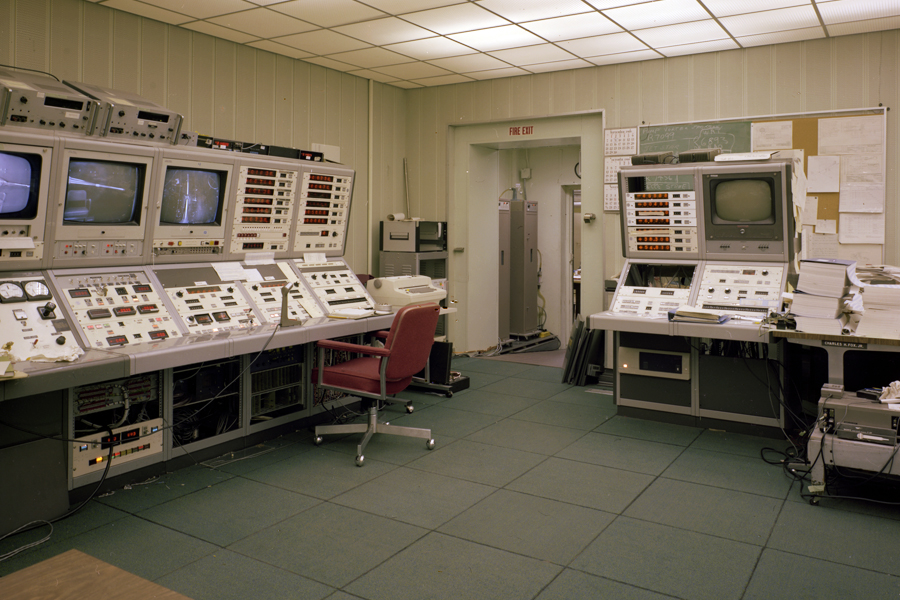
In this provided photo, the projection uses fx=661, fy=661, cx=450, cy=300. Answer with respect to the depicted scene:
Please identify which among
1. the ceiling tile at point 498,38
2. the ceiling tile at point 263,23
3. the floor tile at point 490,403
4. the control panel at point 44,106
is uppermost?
the ceiling tile at point 498,38

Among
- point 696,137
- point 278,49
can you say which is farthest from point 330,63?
point 696,137

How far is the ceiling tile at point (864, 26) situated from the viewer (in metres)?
4.55

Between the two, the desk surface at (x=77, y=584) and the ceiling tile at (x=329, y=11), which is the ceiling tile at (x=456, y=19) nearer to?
the ceiling tile at (x=329, y=11)

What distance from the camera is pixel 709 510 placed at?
2.99 meters

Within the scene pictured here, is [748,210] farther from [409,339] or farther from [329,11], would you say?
[329,11]

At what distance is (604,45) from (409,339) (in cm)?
308

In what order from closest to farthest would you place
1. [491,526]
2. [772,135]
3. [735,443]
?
[491,526] → [735,443] → [772,135]

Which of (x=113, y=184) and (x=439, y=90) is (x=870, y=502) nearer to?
(x=113, y=184)

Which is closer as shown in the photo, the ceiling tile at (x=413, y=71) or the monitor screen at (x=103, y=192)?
the monitor screen at (x=103, y=192)

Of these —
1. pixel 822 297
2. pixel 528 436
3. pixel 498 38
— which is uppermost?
pixel 498 38

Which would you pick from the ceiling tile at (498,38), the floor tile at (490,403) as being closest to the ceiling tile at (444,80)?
the ceiling tile at (498,38)

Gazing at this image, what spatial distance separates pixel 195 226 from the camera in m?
3.78

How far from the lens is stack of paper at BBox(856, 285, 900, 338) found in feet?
10.3

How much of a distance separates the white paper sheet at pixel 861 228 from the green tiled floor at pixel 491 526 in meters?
1.96
